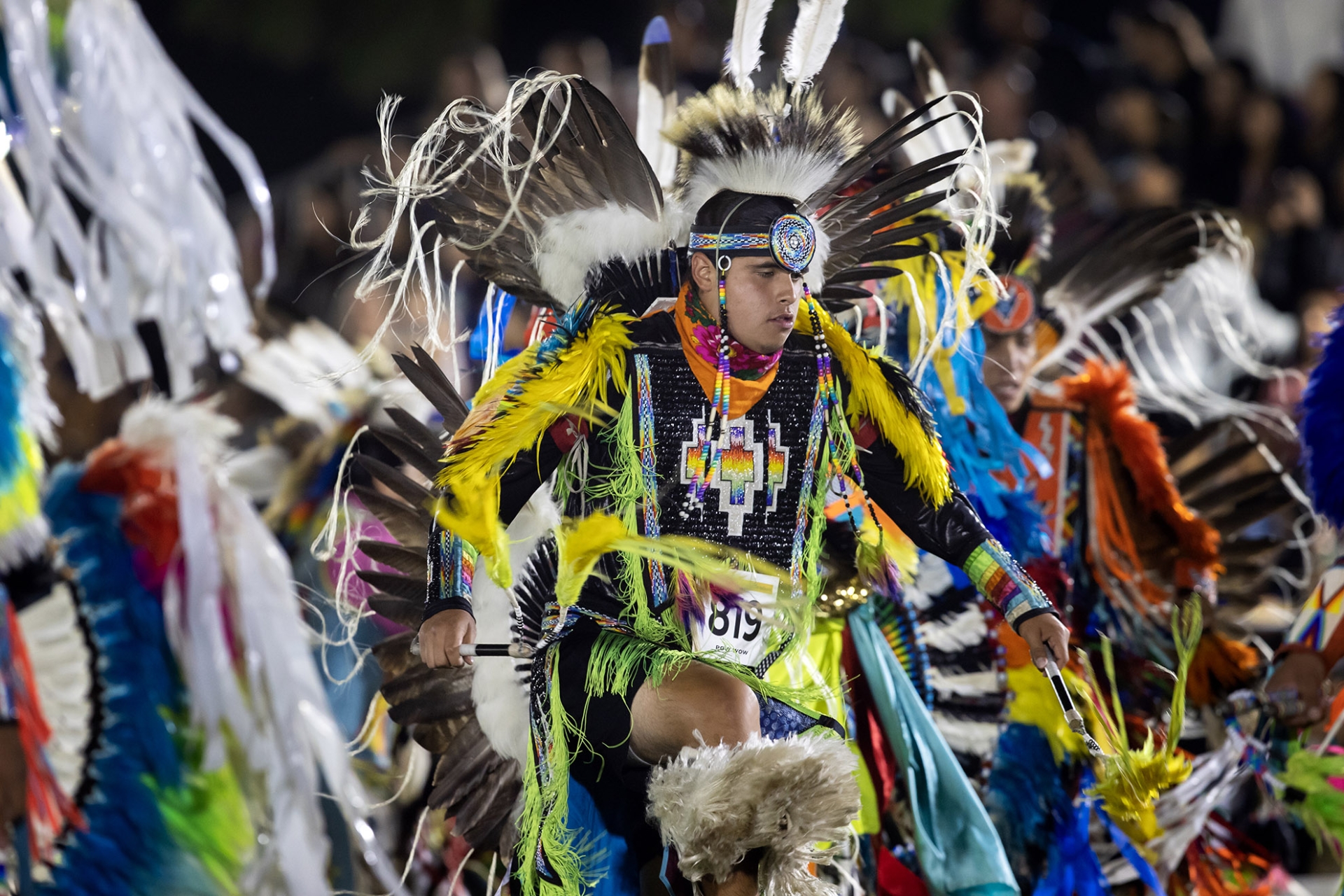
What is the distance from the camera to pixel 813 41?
2.76 m

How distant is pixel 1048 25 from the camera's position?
7504 mm

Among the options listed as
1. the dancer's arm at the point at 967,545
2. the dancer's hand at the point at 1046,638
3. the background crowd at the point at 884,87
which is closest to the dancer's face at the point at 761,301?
the dancer's arm at the point at 967,545

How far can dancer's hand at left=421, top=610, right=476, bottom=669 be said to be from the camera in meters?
2.25

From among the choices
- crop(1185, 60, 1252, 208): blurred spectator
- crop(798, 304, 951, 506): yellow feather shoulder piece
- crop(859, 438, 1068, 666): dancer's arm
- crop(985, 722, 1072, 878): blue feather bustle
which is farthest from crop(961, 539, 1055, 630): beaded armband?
crop(1185, 60, 1252, 208): blurred spectator

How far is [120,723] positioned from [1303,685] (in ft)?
8.57

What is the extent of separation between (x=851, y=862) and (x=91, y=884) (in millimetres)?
1725

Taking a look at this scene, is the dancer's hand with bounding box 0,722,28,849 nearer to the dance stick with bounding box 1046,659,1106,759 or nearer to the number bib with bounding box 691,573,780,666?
the number bib with bounding box 691,573,780,666

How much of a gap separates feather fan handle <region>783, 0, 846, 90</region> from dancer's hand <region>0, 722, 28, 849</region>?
1.95 metres

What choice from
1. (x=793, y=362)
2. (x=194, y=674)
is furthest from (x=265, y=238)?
(x=793, y=362)

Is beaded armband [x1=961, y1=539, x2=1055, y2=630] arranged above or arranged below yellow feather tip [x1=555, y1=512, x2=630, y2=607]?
below

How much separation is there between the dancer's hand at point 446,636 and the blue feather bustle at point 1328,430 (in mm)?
2009

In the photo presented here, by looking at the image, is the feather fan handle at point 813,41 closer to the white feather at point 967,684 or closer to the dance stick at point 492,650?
the dance stick at point 492,650

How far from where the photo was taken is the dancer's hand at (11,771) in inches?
109

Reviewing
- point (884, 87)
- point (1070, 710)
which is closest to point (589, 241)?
point (1070, 710)
